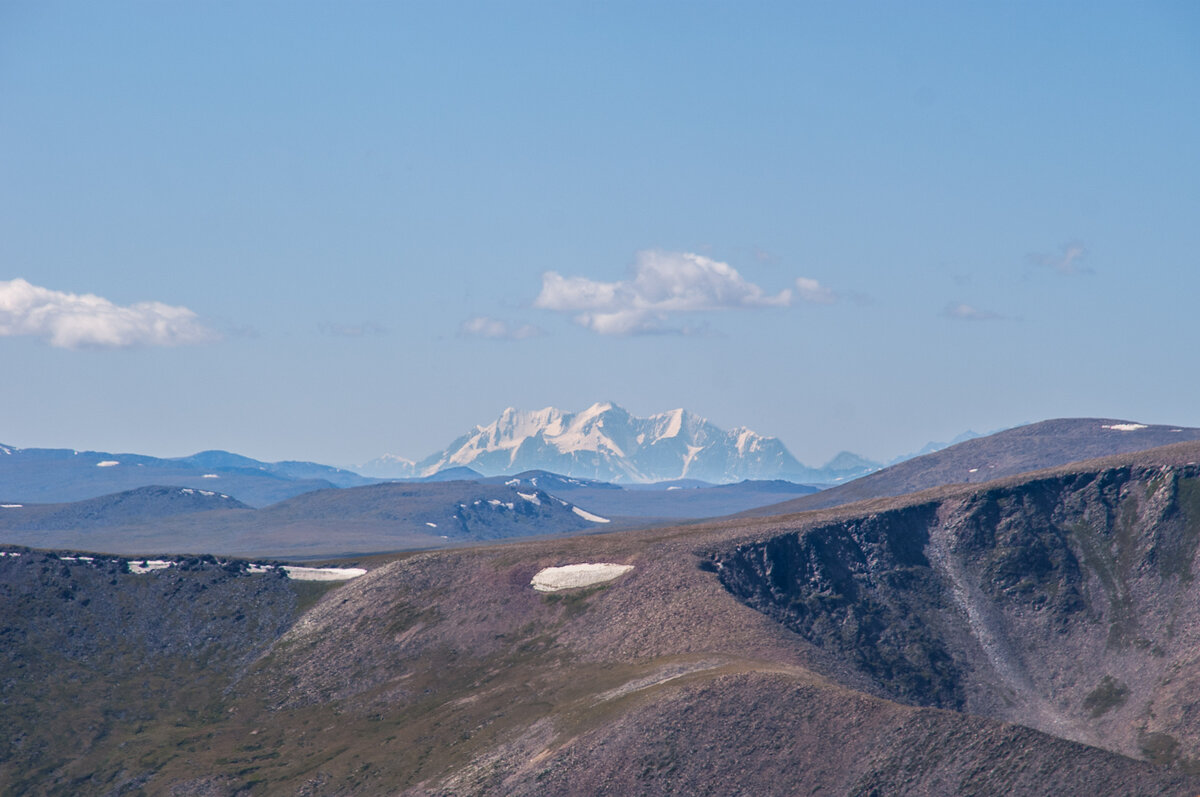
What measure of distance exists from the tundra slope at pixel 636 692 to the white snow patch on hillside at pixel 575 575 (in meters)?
2.54

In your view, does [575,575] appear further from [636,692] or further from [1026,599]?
[1026,599]

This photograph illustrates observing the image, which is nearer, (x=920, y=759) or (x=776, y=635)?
(x=920, y=759)

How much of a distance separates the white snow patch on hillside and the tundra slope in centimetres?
254

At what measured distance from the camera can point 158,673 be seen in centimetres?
17325

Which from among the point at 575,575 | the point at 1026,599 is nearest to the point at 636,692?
the point at 575,575

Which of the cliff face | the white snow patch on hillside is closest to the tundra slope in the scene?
the cliff face

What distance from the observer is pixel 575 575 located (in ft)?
560

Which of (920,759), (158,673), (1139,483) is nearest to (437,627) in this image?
(158,673)

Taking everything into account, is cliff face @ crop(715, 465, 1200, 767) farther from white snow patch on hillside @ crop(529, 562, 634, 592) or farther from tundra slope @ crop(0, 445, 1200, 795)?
white snow patch on hillside @ crop(529, 562, 634, 592)

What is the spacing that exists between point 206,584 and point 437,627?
54.3 m

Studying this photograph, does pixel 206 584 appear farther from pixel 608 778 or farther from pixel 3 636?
pixel 608 778

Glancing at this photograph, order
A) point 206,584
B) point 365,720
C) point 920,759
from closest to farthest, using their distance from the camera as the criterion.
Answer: point 920,759 → point 365,720 → point 206,584

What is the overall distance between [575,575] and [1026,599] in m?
66.2

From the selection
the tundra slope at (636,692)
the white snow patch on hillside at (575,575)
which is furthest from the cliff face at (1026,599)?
the white snow patch on hillside at (575,575)
